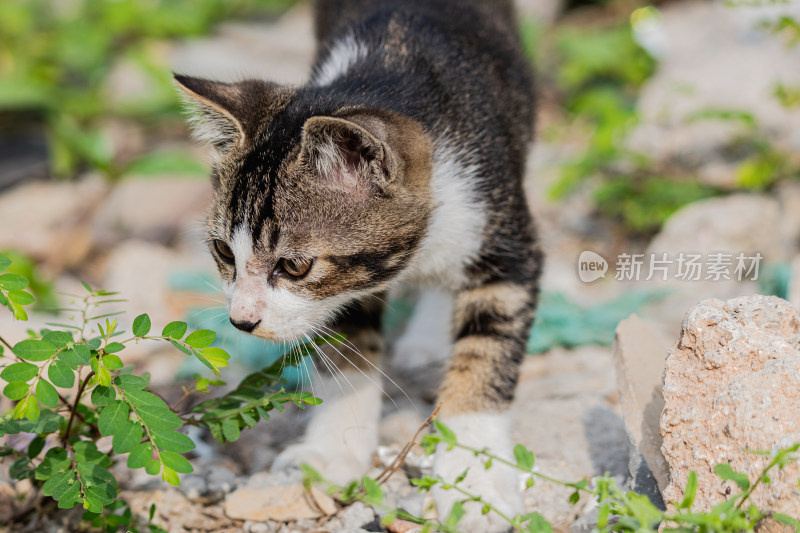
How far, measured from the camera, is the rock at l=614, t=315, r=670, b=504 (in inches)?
78.6

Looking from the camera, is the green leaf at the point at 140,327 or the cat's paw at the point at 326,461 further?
the cat's paw at the point at 326,461

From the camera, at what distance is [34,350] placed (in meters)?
1.79

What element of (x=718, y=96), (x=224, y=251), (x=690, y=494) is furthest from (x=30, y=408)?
(x=718, y=96)

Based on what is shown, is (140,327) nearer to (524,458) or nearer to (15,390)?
(15,390)

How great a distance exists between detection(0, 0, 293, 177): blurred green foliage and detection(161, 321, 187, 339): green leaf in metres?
3.43

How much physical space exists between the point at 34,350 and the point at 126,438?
0.30 meters

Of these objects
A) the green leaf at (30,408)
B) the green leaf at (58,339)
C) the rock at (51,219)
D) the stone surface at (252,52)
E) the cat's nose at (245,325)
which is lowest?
the rock at (51,219)

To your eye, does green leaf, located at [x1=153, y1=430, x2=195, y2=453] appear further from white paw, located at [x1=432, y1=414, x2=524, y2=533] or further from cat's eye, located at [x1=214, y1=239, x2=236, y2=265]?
white paw, located at [x1=432, y1=414, x2=524, y2=533]

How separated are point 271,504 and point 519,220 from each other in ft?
4.15

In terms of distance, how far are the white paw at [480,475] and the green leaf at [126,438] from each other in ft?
2.92

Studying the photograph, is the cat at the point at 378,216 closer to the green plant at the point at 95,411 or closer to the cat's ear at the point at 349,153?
the cat's ear at the point at 349,153

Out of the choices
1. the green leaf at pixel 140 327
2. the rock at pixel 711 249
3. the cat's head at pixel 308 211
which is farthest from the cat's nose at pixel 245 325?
the rock at pixel 711 249

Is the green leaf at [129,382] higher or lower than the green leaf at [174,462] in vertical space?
higher

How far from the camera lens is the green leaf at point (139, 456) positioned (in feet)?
5.70
